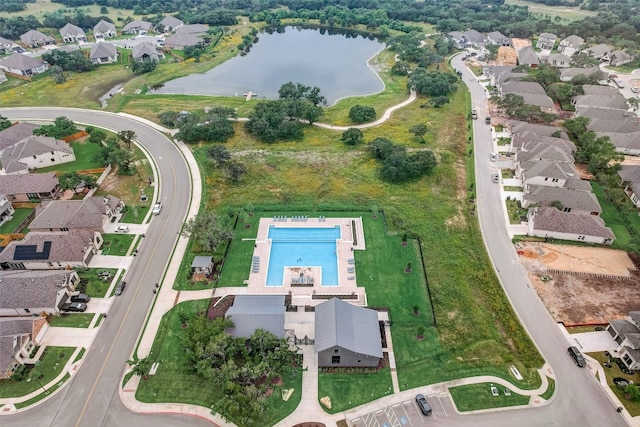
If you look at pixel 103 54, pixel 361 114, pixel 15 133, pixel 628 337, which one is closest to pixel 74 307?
pixel 15 133

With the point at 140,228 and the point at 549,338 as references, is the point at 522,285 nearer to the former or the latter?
the point at 549,338

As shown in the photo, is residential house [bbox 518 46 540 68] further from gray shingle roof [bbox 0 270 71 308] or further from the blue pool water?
gray shingle roof [bbox 0 270 71 308]

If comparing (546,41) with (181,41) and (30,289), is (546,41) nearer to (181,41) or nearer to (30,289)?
(181,41)

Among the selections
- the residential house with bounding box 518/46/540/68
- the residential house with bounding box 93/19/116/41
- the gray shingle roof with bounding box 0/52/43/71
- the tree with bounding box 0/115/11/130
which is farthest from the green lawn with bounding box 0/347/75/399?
the residential house with bounding box 93/19/116/41

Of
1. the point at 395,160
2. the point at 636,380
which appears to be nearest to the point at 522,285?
the point at 636,380

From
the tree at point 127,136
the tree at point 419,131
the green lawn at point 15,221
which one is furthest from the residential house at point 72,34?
the tree at point 419,131

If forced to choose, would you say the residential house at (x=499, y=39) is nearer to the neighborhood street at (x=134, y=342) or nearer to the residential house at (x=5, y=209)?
the neighborhood street at (x=134, y=342)

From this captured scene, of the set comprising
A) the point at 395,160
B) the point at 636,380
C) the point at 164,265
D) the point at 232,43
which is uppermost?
the point at 232,43
